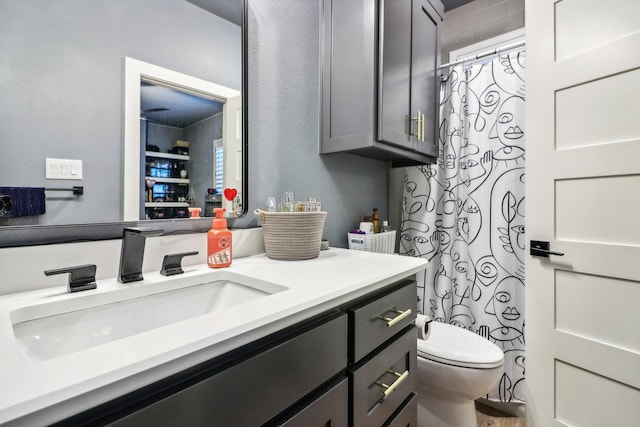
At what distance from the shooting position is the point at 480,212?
1680mm

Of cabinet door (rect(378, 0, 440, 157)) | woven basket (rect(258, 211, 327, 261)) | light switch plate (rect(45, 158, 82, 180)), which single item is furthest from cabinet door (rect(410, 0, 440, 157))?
light switch plate (rect(45, 158, 82, 180))

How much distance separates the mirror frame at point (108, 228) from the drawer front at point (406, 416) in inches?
31.0

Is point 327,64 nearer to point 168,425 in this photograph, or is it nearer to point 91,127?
point 91,127

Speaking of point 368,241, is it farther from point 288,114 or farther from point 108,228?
point 108,228

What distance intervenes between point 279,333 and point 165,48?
2.86 feet

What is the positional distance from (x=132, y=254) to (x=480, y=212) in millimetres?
1615

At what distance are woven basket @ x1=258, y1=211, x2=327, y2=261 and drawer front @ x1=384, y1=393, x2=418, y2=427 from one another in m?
0.54

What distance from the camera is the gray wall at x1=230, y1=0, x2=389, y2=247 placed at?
3.86 ft

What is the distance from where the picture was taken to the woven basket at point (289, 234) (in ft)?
3.49

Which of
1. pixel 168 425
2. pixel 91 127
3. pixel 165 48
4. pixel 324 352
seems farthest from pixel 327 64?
pixel 168 425

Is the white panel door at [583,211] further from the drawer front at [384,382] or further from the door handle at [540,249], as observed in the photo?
the drawer front at [384,382]

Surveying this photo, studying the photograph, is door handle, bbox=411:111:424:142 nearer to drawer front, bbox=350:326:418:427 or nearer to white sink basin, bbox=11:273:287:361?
drawer front, bbox=350:326:418:427

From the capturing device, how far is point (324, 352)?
64cm

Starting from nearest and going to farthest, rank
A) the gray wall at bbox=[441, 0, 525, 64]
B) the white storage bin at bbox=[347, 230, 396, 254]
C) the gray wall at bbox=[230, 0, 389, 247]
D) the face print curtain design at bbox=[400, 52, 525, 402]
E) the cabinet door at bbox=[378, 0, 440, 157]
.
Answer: the gray wall at bbox=[230, 0, 389, 247] → the cabinet door at bbox=[378, 0, 440, 157] → the white storage bin at bbox=[347, 230, 396, 254] → the face print curtain design at bbox=[400, 52, 525, 402] → the gray wall at bbox=[441, 0, 525, 64]
